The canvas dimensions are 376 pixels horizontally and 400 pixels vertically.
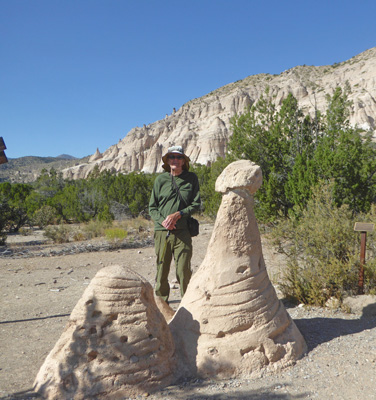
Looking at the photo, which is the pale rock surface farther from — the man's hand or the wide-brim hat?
the wide-brim hat

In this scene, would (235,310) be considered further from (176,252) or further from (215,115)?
(215,115)

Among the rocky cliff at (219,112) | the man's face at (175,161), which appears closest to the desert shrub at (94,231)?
the man's face at (175,161)

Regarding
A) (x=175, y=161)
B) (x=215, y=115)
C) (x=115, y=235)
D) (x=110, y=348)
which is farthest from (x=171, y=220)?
(x=215, y=115)

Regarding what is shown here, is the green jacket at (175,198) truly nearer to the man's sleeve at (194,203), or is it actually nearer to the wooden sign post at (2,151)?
the man's sleeve at (194,203)

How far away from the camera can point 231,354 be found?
2.85 metres

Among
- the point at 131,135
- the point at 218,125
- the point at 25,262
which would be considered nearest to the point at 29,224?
the point at 25,262

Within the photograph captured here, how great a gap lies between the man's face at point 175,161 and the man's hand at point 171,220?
0.51 m

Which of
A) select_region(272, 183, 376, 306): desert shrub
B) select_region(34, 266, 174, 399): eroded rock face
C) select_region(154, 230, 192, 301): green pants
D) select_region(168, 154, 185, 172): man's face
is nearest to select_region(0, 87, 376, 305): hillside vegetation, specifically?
select_region(272, 183, 376, 306): desert shrub

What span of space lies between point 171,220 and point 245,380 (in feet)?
5.20

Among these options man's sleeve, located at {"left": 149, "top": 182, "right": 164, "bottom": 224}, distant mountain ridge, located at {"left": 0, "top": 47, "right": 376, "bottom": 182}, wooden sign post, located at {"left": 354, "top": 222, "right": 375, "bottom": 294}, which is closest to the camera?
man's sleeve, located at {"left": 149, "top": 182, "right": 164, "bottom": 224}

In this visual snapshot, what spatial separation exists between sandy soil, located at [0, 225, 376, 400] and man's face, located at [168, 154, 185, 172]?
81.4 inches

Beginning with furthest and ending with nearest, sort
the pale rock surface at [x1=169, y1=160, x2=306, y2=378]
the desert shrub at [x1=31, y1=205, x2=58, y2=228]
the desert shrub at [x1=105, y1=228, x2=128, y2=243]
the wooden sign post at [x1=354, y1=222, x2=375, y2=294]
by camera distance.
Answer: the desert shrub at [x1=31, y1=205, x2=58, y2=228] → the desert shrub at [x1=105, y1=228, x2=128, y2=243] → the wooden sign post at [x1=354, y1=222, x2=375, y2=294] → the pale rock surface at [x1=169, y1=160, x2=306, y2=378]

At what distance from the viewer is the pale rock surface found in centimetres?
286

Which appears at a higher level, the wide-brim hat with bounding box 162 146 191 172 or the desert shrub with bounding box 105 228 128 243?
the wide-brim hat with bounding box 162 146 191 172
